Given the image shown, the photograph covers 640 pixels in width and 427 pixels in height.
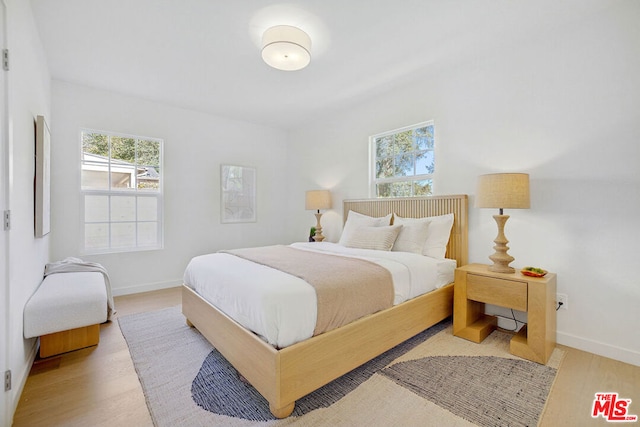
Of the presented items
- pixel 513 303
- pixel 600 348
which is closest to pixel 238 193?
pixel 513 303

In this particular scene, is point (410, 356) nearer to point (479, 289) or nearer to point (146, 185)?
point (479, 289)

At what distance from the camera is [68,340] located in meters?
2.21

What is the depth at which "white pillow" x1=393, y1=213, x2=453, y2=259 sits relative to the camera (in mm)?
2834

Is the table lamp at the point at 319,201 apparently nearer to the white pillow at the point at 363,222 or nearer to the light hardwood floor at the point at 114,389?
the white pillow at the point at 363,222

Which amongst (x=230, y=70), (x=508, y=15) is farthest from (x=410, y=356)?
(x=230, y=70)

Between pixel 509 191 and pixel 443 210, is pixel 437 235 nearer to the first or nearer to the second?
pixel 443 210

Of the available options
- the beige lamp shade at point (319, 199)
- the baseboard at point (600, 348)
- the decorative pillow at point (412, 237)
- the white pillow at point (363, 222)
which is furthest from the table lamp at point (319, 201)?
the baseboard at point (600, 348)

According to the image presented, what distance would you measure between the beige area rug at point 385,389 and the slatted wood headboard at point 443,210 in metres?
0.87

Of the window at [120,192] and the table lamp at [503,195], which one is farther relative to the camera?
the window at [120,192]

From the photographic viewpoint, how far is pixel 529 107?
2492mm

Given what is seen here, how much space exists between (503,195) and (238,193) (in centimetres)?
375

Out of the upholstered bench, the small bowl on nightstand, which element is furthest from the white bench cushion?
the small bowl on nightstand

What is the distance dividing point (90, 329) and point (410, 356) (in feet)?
8.28

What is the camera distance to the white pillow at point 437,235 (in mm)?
2834
